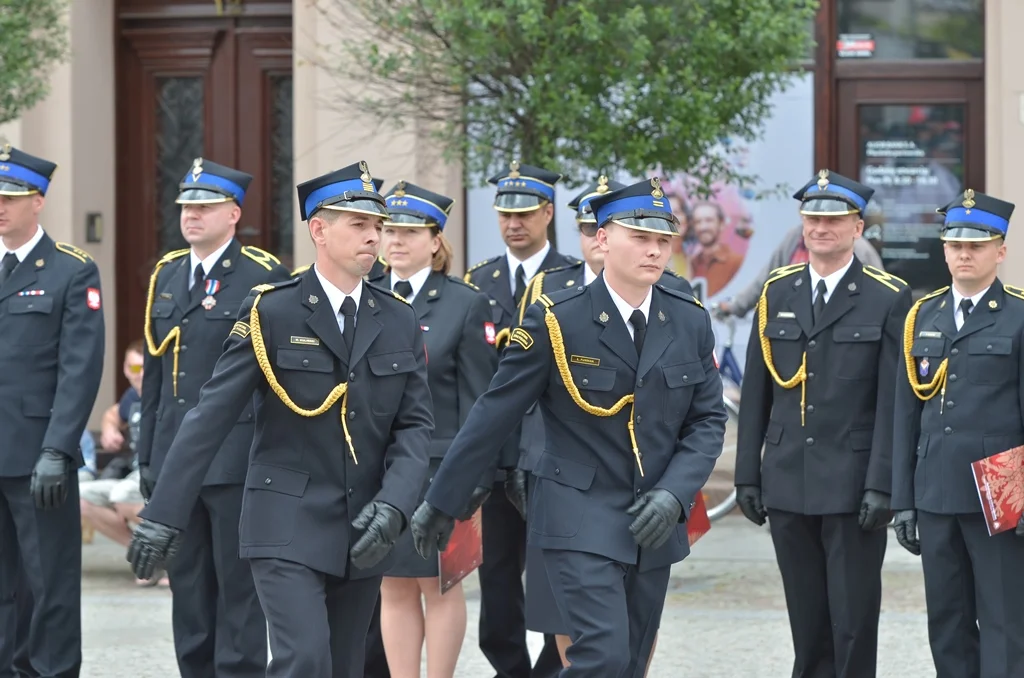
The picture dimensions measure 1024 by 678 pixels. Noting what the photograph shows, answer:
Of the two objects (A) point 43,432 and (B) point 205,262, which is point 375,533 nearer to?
(B) point 205,262

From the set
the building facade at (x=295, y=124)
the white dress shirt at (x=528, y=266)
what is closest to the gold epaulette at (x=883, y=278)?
the white dress shirt at (x=528, y=266)

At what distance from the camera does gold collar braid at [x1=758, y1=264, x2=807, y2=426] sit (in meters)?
6.88

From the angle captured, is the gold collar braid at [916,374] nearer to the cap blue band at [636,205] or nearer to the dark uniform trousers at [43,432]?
the cap blue band at [636,205]

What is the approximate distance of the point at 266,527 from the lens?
17.5 feet

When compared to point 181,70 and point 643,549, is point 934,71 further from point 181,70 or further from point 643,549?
point 643,549

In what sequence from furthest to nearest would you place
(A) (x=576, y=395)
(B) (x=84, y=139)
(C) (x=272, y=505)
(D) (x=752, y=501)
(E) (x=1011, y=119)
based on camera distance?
(B) (x=84, y=139)
(E) (x=1011, y=119)
(D) (x=752, y=501)
(A) (x=576, y=395)
(C) (x=272, y=505)

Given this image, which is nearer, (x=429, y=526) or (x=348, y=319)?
(x=348, y=319)

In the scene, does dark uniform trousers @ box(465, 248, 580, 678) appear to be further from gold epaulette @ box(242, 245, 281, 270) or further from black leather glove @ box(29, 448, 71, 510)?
black leather glove @ box(29, 448, 71, 510)

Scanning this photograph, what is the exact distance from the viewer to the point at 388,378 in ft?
18.2

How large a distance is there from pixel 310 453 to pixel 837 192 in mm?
2511


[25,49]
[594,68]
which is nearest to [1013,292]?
[594,68]

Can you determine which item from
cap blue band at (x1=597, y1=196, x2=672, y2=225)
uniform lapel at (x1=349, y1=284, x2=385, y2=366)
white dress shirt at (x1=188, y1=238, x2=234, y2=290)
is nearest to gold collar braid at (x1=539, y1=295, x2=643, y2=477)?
cap blue band at (x1=597, y1=196, x2=672, y2=225)

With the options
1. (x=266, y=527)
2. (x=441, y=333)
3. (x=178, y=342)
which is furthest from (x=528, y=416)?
(x=266, y=527)

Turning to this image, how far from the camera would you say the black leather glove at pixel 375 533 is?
208 inches
